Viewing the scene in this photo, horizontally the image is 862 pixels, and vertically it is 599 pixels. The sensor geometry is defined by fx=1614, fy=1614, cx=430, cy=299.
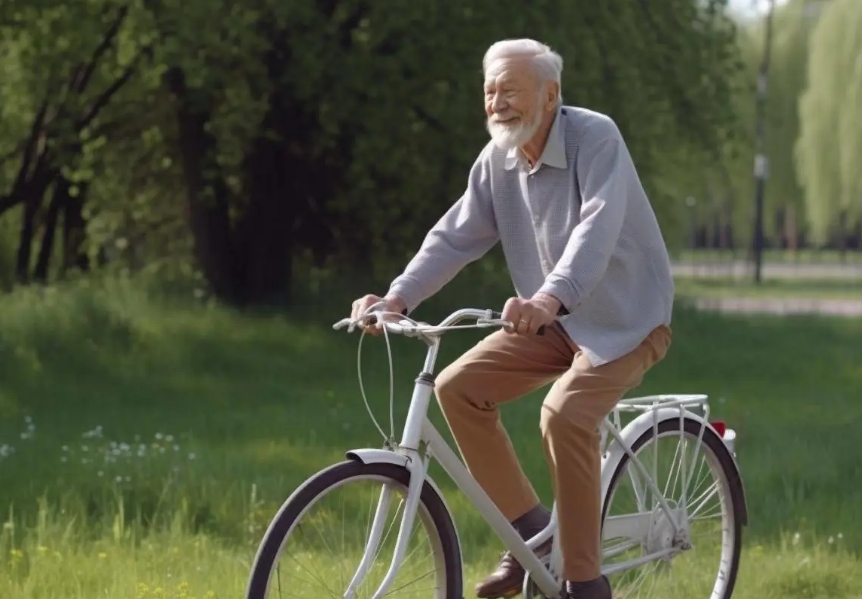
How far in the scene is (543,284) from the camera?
4195 mm

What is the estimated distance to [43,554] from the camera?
560 centimetres

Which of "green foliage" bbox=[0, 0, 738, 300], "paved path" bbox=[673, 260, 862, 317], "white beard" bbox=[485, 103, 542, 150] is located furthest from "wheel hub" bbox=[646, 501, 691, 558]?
"paved path" bbox=[673, 260, 862, 317]

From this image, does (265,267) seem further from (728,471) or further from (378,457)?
(378,457)

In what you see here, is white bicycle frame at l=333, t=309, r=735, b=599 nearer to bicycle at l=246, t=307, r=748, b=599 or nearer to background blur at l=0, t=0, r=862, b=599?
bicycle at l=246, t=307, r=748, b=599

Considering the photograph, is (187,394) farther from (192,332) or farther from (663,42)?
(663,42)

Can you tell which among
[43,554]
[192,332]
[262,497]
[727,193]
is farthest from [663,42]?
[727,193]

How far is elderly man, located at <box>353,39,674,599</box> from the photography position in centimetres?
417

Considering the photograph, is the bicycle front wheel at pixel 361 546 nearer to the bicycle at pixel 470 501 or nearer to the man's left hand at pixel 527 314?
the bicycle at pixel 470 501

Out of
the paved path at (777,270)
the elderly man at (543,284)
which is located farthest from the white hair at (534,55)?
the paved path at (777,270)

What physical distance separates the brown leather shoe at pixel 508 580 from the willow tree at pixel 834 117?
28967 mm

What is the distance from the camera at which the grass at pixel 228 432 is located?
576cm

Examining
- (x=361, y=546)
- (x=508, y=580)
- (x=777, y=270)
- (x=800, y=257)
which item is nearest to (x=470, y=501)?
(x=508, y=580)

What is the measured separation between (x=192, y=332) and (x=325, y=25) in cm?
374

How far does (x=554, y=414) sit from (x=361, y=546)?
616 millimetres
